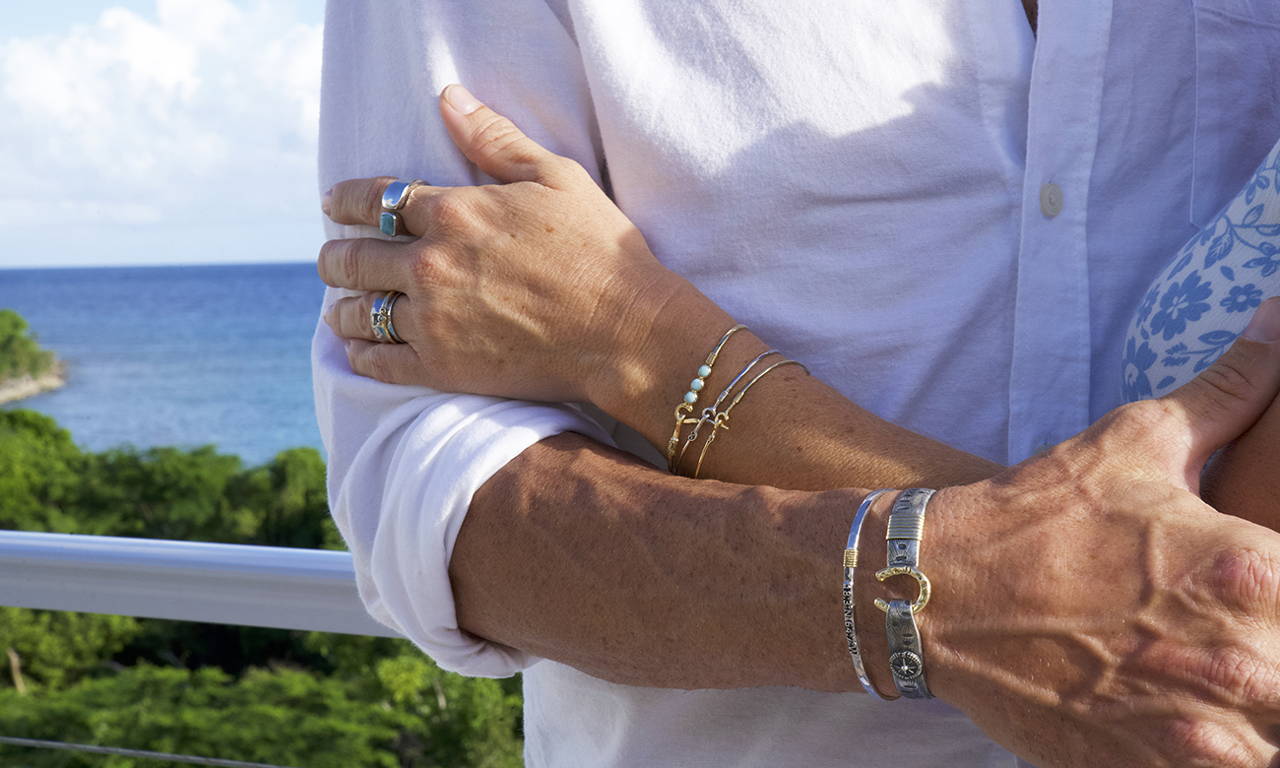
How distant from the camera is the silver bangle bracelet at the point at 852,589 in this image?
82cm

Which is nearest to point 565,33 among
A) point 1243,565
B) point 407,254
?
point 407,254

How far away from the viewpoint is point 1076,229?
1.03m

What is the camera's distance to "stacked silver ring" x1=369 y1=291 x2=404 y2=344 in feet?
3.24

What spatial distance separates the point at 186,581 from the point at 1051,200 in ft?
4.13

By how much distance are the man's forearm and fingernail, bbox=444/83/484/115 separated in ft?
0.94

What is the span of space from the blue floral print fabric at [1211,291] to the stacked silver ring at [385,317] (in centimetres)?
62

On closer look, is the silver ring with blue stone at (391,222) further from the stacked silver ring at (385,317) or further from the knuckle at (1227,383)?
the knuckle at (1227,383)

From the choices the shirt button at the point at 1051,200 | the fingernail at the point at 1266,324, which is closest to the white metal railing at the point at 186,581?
the shirt button at the point at 1051,200

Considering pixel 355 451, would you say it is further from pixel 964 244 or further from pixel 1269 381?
pixel 1269 381

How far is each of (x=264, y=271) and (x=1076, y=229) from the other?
79061 mm

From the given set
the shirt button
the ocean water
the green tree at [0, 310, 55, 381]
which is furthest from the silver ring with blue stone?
the green tree at [0, 310, 55, 381]

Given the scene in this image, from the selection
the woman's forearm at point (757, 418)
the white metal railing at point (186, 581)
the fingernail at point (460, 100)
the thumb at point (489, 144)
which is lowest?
the white metal railing at point (186, 581)

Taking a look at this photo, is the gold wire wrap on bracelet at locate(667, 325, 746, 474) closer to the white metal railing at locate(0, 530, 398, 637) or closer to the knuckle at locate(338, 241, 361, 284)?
the knuckle at locate(338, 241, 361, 284)

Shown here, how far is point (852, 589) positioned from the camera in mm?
823
